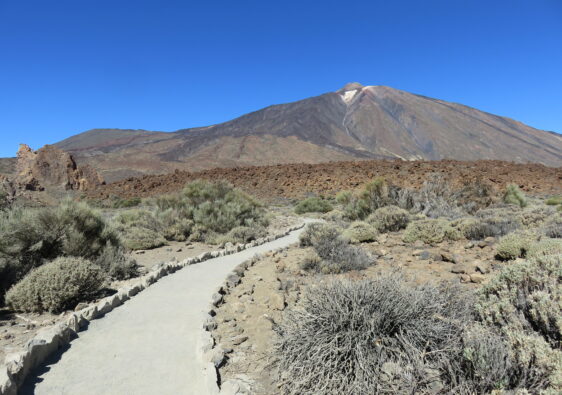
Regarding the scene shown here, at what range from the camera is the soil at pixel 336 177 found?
83.9ft

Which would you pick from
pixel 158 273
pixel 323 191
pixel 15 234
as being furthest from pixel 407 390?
pixel 323 191

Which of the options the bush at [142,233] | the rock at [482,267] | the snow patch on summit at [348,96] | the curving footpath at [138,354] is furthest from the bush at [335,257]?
the snow patch on summit at [348,96]

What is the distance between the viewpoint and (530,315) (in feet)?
9.75

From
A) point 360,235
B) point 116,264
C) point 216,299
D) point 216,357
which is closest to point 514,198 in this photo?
point 360,235

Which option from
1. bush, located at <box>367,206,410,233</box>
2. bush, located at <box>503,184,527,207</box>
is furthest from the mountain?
bush, located at <box>367,206,410,233</box>

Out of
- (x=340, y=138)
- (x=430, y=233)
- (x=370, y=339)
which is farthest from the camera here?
(x=340, y=138)

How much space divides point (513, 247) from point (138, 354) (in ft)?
19.5

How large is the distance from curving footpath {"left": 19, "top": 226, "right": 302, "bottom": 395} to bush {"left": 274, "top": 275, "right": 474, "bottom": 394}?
898mm

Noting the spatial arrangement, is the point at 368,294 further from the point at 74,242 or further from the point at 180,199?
the point at 180,199

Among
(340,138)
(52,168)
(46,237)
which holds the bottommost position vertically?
(46,237)

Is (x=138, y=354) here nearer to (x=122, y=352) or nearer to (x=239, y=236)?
(x=122, y=352)

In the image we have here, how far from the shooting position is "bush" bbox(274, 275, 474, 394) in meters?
2.65

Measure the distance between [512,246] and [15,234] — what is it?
8.33 meters

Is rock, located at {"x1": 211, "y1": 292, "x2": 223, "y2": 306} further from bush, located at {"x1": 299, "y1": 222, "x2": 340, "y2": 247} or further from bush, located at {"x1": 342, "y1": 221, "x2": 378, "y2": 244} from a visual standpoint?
bush, located at {"x1": 342, "y1": 221, "x2": 378, "y2": 244}
